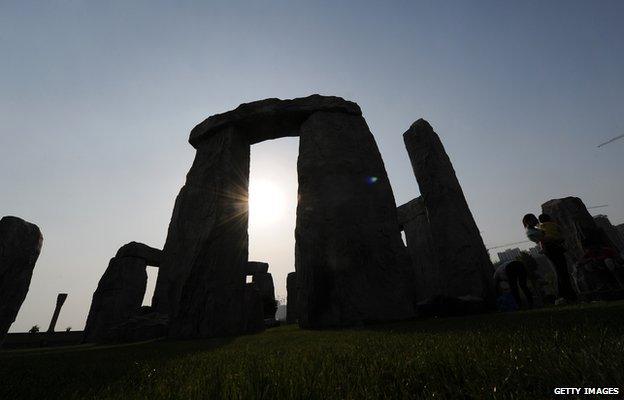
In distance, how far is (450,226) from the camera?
7410 millimetres

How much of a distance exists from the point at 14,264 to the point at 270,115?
228 inches

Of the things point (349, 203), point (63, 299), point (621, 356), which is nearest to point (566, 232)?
point (349, 203)

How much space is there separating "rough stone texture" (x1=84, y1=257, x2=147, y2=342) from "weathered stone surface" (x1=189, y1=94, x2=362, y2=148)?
24.4 ft

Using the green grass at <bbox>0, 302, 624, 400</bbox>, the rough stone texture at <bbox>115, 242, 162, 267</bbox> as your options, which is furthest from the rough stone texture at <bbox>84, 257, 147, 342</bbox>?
the green grass at <bbox>0, 302, 624, 400</bbox>

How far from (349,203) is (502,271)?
2547mm

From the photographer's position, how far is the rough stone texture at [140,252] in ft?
41.3

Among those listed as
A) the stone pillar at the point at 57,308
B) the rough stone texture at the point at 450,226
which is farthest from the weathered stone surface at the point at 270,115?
the stone pillar at the point at 57,308

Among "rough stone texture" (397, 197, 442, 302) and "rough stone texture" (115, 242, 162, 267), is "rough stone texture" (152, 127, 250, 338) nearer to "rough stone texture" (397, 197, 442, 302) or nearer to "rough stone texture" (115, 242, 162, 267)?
"rough stone texture" (397, 197, 442, 302)

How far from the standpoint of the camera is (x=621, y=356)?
98 centimetres

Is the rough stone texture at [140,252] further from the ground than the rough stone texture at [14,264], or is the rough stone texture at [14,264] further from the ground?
the rough stone texture at [140,252]

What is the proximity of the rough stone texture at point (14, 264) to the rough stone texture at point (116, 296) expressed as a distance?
4793mm

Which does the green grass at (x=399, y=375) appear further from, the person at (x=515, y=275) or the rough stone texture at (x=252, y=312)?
the rough stone texture at (x=252, y=312)

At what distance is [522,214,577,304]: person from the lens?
4.41m

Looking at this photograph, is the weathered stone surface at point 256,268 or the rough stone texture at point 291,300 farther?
the weathered stone surface at point 256,268
